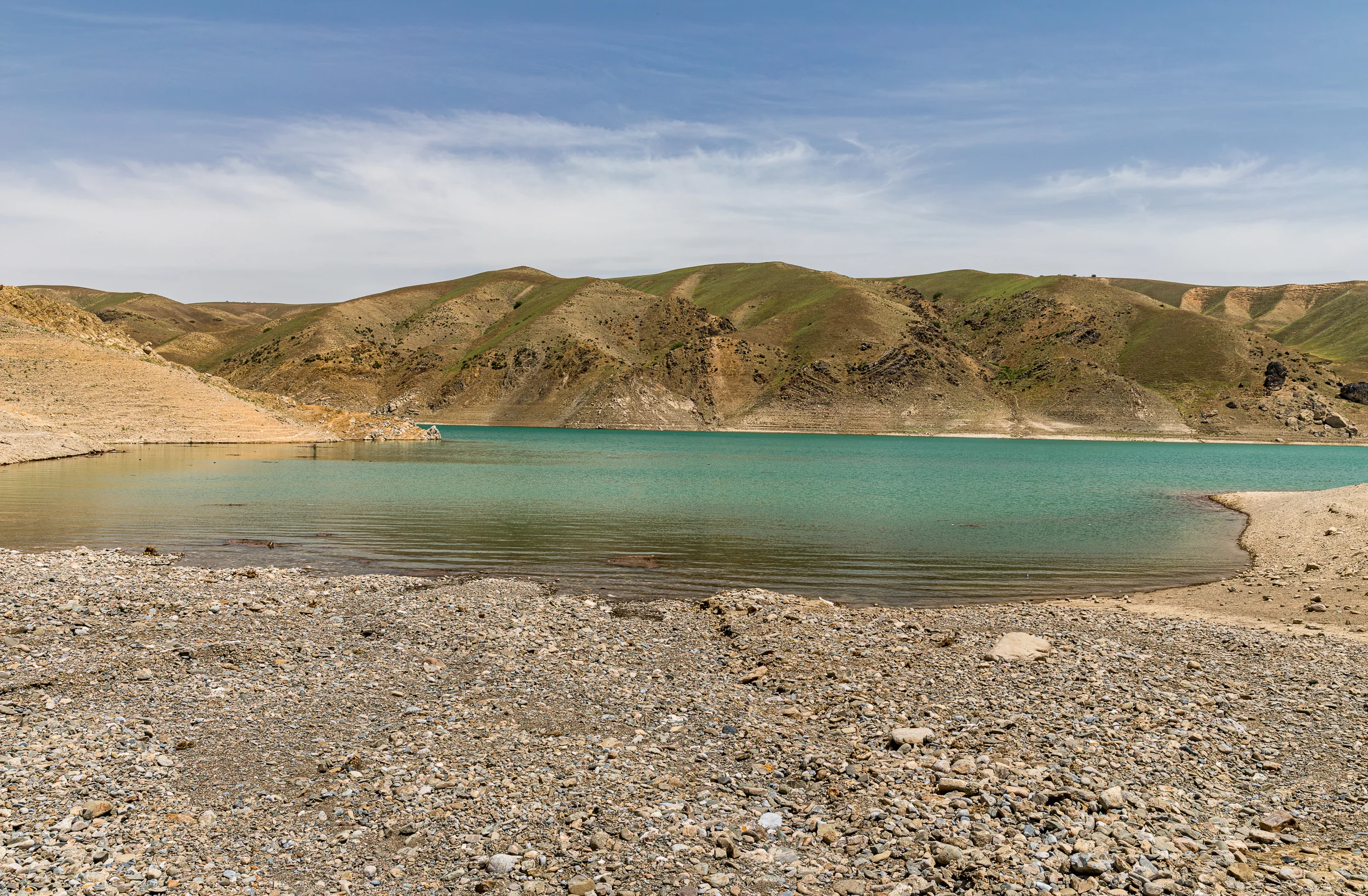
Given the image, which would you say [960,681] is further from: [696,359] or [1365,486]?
[696,359]

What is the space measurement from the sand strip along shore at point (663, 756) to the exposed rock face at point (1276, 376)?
189485mm

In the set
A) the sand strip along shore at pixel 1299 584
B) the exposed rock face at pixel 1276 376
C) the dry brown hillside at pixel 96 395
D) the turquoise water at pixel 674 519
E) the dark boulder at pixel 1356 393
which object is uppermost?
the exposed rock face at pixel 1276 376

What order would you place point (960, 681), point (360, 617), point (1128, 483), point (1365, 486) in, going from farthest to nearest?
1. point (1128, 483)
2. point (1365, 486)
3. point (360, 617)
4. point (960, 681)

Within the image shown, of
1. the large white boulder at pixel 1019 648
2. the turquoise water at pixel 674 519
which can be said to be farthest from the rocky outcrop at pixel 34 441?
the large white boulder at pixel 1019 648

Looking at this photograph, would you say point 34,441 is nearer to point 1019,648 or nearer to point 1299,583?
point 1019,648

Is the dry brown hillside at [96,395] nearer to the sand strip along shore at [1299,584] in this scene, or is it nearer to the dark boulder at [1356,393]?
the sand strip along shore at [1299,584]

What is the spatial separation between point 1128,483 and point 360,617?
185 ft

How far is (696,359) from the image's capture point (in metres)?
198

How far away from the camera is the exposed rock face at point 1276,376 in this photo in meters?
170

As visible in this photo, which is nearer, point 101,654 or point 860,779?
point 860,779

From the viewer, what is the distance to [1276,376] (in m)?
170

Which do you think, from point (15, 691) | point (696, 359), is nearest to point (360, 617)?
point (15, 691)

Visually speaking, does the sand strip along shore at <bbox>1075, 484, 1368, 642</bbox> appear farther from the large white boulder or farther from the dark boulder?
the dark boulder

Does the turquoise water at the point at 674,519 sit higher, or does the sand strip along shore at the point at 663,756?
the sand strip along shore at the point at 663,756
